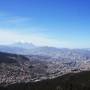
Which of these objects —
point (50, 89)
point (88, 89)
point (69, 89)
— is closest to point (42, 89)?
point (50, 89)

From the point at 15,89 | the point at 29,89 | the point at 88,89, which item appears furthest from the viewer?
the point at 15,89

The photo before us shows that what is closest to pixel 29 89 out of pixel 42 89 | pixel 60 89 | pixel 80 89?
pixel 42 89

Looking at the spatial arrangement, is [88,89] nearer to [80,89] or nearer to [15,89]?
[80,89]

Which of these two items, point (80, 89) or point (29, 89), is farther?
point (29, 89)

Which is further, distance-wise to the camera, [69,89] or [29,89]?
[29,89]

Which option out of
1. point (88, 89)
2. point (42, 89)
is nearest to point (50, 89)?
point (42, 89)

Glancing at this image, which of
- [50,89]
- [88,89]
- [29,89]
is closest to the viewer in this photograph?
[88,89]

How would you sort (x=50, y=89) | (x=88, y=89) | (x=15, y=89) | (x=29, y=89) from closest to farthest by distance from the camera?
(x=88, y=89) < (x=50, y=89) < (x=29, y=89) < (x=15, y=89)

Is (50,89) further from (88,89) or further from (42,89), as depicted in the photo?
(88,89)
